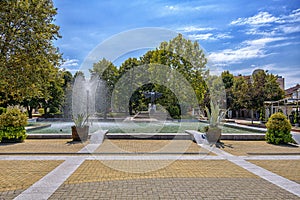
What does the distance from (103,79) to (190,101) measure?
37.1 ft

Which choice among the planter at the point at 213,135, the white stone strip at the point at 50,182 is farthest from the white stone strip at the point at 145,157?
the planter at the point at 213,135

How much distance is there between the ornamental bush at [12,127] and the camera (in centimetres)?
1166

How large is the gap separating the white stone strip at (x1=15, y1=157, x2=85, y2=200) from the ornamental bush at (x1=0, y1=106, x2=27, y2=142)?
502 centimetres

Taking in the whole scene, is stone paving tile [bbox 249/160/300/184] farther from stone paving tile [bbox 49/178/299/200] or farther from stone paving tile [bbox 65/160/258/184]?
stone paving tile [bbox 49/178/299/200]

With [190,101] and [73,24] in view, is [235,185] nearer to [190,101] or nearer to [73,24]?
[73,24]

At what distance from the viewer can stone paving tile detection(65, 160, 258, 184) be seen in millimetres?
6438

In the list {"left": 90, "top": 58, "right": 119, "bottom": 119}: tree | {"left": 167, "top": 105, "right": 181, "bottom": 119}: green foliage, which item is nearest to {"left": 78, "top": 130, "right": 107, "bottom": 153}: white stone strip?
{"left": 167, "top": 105, "right": 181, "bottom": 119}: green foliage

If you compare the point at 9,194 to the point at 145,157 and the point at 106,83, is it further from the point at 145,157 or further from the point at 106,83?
the point at 106,83

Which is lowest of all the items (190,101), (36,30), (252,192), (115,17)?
(252,192)

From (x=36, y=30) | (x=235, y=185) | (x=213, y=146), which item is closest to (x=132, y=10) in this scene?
(x=36, y=30)

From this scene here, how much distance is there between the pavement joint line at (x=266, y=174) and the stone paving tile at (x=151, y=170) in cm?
24

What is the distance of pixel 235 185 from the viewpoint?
5730 millimetres

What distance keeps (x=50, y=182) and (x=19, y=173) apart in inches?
49.5

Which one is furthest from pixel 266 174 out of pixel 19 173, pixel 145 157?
pixel 19 173
